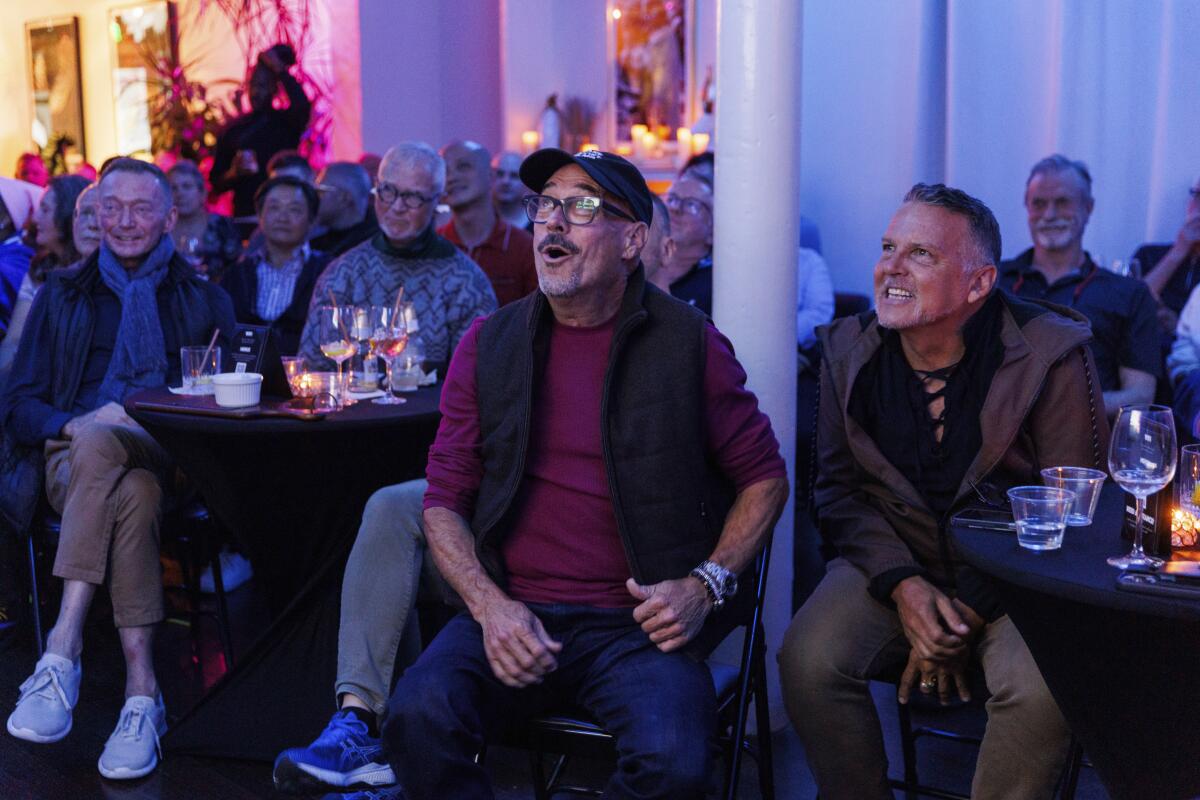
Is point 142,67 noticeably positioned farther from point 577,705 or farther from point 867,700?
point 867,700

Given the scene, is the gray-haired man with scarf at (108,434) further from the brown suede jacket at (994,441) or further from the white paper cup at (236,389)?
the brown suede jacket at (994,441)

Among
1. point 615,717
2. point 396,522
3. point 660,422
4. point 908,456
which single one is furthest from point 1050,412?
point 396,522

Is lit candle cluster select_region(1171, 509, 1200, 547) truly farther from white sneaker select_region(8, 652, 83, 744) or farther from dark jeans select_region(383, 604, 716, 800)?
white sneaker select_region(8, 652, 83, 744)

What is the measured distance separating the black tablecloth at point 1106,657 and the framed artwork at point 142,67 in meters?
8.77

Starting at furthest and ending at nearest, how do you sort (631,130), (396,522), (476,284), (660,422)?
(631,130) < (476,284) < (396,522) < (660,422)

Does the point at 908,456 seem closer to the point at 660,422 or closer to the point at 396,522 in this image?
the point at 660,422

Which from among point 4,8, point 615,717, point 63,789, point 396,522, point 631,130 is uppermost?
point 4,8

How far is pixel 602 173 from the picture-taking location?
254 centimetres

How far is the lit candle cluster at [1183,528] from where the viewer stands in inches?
79.2

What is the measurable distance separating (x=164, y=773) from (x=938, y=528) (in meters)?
2.00

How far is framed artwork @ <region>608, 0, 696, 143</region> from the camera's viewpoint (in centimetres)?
952

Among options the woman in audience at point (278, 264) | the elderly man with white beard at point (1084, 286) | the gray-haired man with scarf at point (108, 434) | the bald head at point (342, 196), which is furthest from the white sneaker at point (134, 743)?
the bald head at point (342, 196)

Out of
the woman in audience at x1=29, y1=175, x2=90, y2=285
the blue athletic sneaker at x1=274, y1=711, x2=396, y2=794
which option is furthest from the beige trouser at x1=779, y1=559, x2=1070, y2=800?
the woman in audience at x1=29, y1=175, x2=90, y2=285

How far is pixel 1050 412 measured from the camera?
8.31ft
